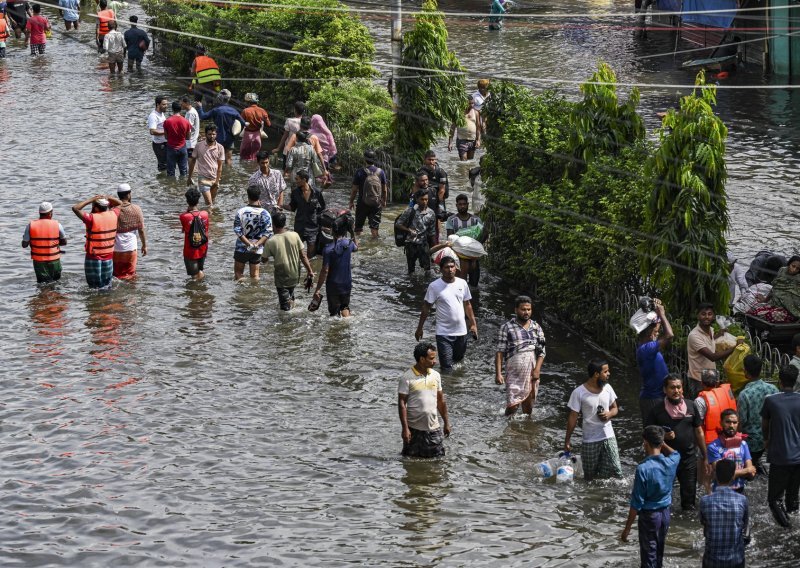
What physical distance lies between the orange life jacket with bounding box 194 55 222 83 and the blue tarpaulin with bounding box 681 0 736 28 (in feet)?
41.3

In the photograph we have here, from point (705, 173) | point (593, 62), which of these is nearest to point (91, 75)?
point (593, 62)

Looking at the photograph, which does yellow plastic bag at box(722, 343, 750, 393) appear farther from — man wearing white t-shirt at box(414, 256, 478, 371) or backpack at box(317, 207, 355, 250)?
backpack at box(317, 207, 355, 250)

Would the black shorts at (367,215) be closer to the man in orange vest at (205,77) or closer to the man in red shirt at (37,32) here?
the man in orange vest at (205,77)

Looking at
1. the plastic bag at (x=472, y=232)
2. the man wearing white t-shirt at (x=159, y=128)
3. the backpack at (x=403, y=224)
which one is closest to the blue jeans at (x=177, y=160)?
the man wearing white t-shirt at (x=159, y=128)

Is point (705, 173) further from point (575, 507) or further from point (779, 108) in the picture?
point (779, 108)

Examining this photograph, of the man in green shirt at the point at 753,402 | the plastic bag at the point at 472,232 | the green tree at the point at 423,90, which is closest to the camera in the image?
the man in green shirt at the point at 753,402

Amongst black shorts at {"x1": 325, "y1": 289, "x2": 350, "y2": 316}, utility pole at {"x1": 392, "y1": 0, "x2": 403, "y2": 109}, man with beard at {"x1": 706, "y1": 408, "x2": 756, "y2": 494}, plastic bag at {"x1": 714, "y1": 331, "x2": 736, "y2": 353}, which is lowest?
man with beard at {"x1": 706, "y1": 408, "x2": 756, "y2": 494}

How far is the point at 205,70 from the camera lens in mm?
30781

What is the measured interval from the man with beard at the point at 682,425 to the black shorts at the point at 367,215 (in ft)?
31.0

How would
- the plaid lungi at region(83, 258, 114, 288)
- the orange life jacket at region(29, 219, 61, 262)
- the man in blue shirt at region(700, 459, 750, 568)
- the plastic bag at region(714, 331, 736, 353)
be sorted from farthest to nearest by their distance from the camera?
the orange life jacket at region(29, 219, 61, 262) → the plaid lungi at region(83, 258, 114, 288) → the plastic bag at region(714, 331, 736, 353) → the man in blue shirt at region(700, 459, 750, 568)

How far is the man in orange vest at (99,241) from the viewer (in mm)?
18781

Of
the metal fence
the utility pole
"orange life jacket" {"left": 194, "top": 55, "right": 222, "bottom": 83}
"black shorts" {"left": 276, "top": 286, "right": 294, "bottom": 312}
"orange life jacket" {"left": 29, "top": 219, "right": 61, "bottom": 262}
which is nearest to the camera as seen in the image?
the metal fence

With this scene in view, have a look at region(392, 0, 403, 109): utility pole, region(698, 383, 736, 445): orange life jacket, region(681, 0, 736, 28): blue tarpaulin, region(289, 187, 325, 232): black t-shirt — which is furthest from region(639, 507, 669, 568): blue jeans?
region(681, 0, 736, 28): blue tarpaulin

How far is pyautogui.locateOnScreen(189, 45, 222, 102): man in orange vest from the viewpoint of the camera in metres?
30.7
